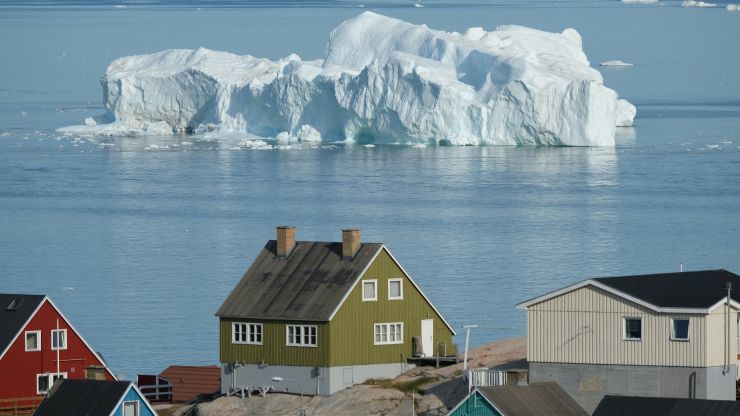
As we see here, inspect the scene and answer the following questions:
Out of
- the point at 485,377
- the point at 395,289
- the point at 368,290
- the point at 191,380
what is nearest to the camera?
the point at 485,377

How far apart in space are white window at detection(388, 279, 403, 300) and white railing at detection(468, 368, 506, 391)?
167 inches

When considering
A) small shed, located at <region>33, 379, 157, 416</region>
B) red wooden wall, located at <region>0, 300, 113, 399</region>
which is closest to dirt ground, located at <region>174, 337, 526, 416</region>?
red wooden wall, located at <region>0, 300, 113, 399</region>

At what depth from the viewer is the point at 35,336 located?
2684 centimetres

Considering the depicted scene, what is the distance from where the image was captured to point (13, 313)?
27.0 meters

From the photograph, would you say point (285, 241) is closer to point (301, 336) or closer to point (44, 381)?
point (301, 336)

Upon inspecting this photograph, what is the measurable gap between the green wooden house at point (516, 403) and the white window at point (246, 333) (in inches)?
258

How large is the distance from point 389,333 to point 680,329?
247 inches

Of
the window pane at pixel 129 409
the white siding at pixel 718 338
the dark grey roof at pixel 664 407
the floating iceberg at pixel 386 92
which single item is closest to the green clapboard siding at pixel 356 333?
the window pane at pixel 129 409

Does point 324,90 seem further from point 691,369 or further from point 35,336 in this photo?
point 691,369

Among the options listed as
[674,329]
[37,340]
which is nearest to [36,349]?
[37,340]

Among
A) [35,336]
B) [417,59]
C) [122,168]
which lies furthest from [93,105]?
[35,336]

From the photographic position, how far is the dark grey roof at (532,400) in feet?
67.5

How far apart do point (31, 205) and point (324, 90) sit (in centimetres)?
1426

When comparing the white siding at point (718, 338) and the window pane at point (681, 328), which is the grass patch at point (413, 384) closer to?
the window pane at point (681, 328)
